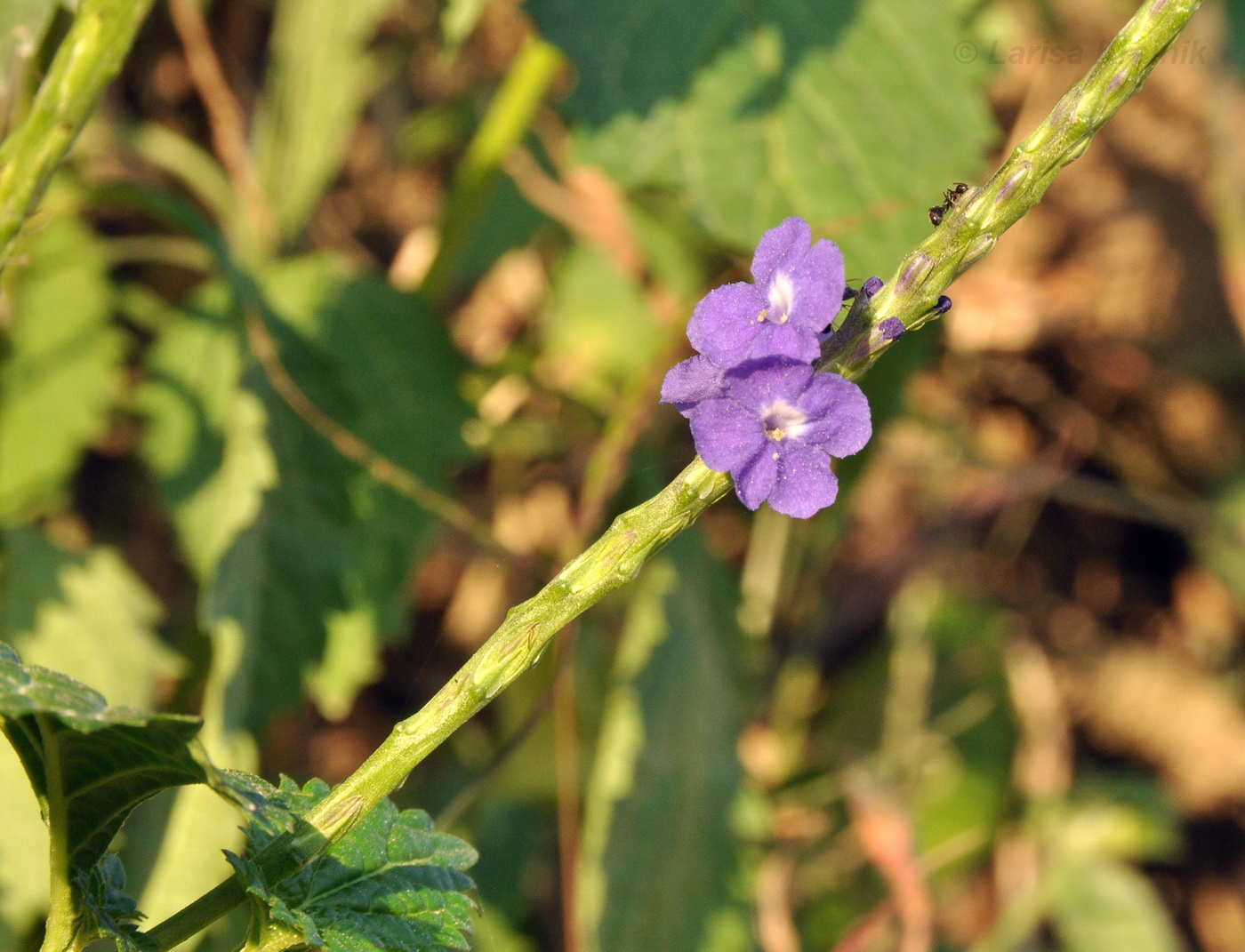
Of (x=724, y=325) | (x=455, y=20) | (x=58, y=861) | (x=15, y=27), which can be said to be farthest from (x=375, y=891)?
(x=455, y=20)

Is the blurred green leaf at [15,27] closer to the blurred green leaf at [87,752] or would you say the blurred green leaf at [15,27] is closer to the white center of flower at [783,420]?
the blurred green leaf at [87,752]

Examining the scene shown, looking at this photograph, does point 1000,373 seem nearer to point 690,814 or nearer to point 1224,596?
point 1224,596

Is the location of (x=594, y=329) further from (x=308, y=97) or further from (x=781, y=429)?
(x=781, y=429)

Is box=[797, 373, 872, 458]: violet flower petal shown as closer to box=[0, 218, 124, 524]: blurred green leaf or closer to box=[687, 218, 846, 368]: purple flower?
box=[687, 218, 846, 368]: purple flower

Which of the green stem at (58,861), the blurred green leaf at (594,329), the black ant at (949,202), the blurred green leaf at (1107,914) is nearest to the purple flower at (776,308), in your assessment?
the black ant at (949,202)

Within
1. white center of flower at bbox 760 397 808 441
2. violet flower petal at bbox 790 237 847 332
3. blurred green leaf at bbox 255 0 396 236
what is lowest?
white center of flower at bbox 760 397 808 441

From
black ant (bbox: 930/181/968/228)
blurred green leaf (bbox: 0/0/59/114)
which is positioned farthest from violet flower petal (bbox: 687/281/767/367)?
blurred green leaf (bbox: 0/0/59/114)
